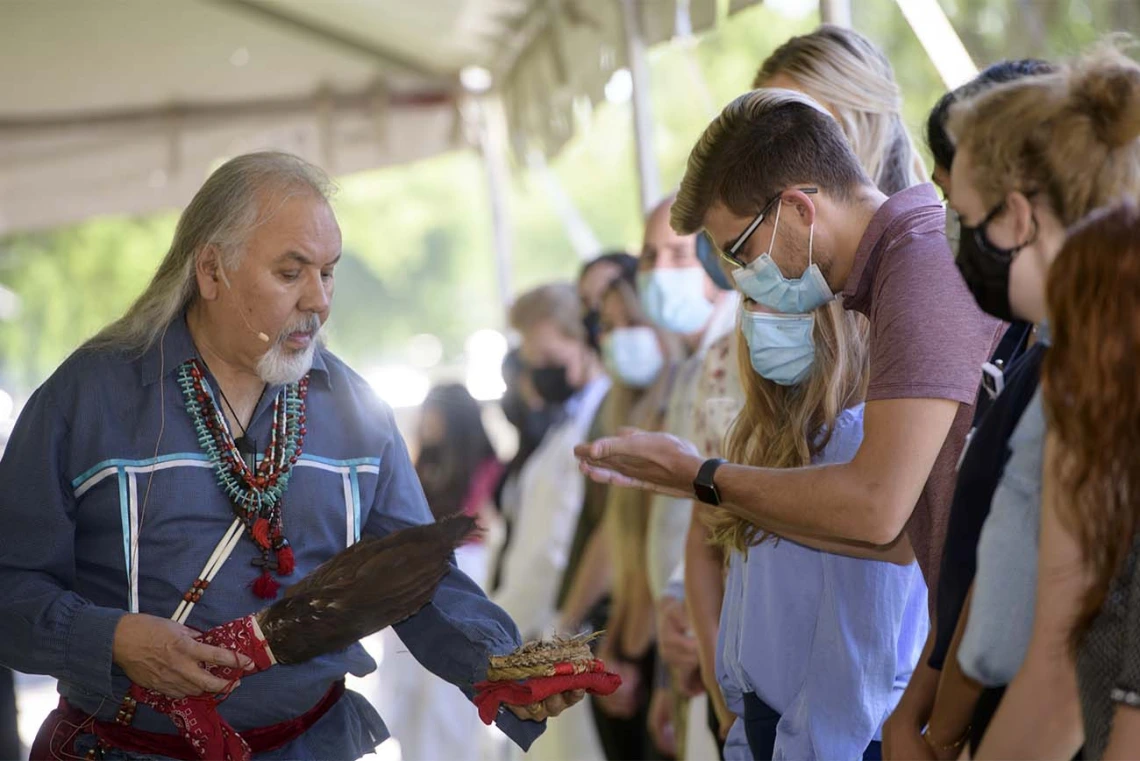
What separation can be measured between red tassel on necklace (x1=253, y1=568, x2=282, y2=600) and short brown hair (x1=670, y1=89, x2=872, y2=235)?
1.07 meters

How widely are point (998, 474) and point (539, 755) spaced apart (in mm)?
3946

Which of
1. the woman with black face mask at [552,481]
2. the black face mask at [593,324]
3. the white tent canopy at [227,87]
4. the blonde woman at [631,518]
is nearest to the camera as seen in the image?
the blonde woman at [631,518]

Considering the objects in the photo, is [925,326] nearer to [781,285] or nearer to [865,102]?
[781,285]

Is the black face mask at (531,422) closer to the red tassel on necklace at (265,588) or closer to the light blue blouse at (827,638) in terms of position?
the light blue blouse at (827,638)

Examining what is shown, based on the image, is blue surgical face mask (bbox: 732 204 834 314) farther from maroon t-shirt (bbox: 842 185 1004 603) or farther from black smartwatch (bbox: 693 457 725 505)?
black smartwatch (bbox: 693 457 725 505)

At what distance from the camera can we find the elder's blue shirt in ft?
7.95

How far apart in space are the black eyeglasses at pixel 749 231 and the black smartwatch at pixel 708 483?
367 mm

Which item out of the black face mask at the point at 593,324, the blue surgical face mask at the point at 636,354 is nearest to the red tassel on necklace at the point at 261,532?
the blue surgical face mask at the point at 636,354

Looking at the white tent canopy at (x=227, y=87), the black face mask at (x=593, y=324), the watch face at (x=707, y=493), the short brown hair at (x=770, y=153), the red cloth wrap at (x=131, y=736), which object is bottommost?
the red cloth wrap at (x=131, y=736)

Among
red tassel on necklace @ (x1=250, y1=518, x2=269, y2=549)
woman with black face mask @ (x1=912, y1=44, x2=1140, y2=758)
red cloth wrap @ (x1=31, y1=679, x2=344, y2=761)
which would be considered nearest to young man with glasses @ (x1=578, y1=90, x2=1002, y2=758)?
woman with black face mask @ (x1=912, y1=44, x2=1140, y2=758)

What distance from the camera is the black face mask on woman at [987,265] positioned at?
1861 millimetres

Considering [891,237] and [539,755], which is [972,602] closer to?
[891,237]

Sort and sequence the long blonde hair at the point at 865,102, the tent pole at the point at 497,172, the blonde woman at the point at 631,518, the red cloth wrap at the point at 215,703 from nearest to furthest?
the red cloth wrap at the point at 215,703
the long blonde hair at the point at 865,102
the blonde woman at the point at 631,518
the tent pole at the point at 497,172

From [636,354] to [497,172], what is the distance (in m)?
4.85
